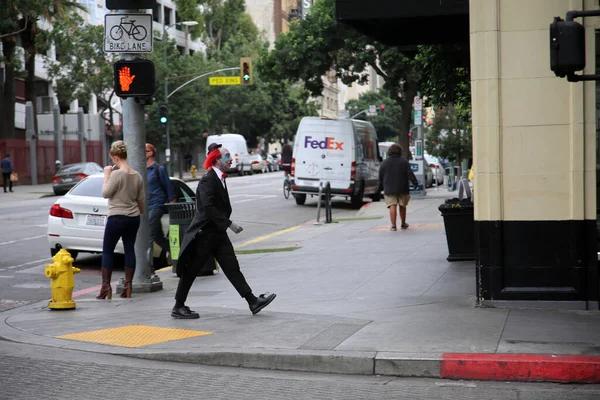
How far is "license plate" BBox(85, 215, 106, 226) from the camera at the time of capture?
47.9 feet

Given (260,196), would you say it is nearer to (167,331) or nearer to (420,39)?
(420,39)

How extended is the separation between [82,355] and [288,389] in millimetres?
2193

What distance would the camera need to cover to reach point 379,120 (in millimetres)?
105938

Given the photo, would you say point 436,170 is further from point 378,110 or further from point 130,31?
point 378,110

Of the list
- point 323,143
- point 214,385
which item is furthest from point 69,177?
point 214,385

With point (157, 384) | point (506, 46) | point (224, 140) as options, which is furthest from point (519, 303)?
point (224, 140)

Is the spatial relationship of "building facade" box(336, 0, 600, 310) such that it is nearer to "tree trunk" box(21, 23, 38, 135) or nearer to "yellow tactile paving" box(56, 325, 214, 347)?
"yellow tactile paving" box(56, 325, 214, 347)

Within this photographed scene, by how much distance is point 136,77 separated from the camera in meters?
11.5

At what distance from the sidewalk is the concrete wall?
3.68 ft

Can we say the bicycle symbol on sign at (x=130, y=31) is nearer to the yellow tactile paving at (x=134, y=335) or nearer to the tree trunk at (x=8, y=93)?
the yellow tactile paving at (x=134, y=335)

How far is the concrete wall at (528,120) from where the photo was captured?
930 cm

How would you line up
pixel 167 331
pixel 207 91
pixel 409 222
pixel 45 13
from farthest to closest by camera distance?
pixel 207 91 → pixel 45 13 → pixel 409 222 → pixel 167 331

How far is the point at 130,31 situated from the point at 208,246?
3395mm

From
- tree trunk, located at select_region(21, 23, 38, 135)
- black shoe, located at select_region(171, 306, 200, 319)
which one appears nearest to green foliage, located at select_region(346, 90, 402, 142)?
tree trunk, located at select_region(21, 23, 38, 135)
